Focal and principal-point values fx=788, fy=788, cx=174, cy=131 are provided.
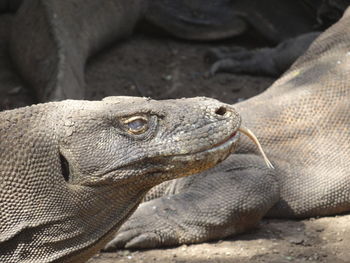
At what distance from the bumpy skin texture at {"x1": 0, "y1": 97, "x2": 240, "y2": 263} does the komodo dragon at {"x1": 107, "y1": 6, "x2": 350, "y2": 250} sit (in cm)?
137

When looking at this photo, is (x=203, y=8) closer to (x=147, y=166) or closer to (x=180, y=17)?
(x=180, y=17)

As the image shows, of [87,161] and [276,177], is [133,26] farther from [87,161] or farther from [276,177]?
[87,161]

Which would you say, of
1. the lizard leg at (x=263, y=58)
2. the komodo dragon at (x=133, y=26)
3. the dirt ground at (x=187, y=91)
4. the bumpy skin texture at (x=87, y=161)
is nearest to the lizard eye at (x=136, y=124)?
the bumpy skin texture at (x=87, y=161)

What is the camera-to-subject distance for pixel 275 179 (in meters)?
4.82

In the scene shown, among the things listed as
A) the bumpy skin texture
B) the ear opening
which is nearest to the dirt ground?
the bumpy skin texture

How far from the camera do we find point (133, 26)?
8570 mm

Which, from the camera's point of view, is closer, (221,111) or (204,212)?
(221,111)

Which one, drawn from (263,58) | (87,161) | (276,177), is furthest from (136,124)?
(263,58)

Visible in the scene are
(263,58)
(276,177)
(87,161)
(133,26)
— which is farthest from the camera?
(133,26)

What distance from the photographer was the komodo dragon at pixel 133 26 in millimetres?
6633

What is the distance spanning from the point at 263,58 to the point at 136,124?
475 centimetres

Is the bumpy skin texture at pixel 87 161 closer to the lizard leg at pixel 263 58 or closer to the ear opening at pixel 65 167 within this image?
the ear opening at pixel 65 167

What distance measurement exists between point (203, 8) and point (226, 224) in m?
4.70

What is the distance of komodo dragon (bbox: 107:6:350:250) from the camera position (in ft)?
14.8
